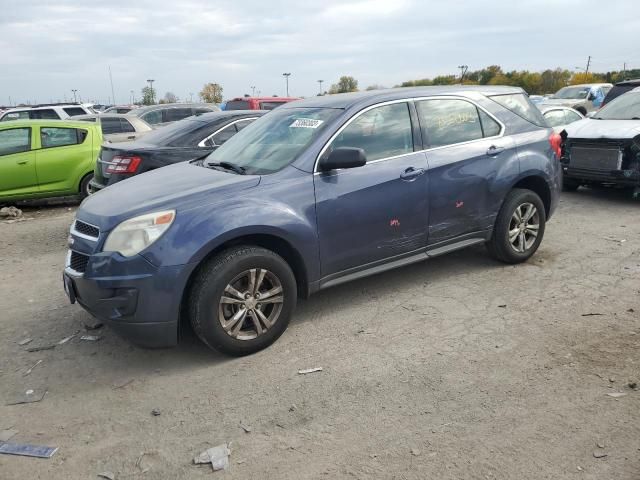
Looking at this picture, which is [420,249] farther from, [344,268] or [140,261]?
[140,261]

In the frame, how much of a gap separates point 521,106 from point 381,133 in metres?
1.93

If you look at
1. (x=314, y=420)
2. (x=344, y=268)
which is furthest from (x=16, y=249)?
(x=314, y=420)

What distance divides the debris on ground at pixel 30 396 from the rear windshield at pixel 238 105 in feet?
38.6

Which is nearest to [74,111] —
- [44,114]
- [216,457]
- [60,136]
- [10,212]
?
[44,114]

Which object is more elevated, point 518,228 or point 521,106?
point 521,106

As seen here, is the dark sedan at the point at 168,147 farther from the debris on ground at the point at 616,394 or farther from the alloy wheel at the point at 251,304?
the debris on ground at the point at 616,394

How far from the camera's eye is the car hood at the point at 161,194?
3.60 meters

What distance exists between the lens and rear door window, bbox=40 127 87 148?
930 cm

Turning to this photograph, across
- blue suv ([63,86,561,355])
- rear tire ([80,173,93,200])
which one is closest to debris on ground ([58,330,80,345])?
blue suv ([63,86,561,355])

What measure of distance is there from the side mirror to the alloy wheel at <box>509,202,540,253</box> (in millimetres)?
2050

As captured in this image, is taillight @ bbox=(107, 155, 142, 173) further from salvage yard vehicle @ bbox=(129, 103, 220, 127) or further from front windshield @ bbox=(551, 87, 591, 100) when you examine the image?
front windshield @ bbox=(551, 87, 591, 100)

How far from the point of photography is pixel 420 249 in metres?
4.67

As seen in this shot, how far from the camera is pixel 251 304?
373cm

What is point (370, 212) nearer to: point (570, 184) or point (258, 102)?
point (570, 184)
